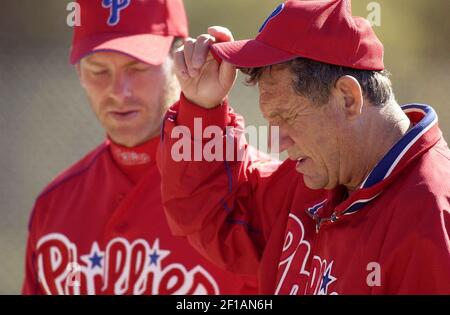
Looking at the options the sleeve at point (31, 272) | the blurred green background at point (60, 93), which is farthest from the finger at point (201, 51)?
the blurred green background at point (60, 93)

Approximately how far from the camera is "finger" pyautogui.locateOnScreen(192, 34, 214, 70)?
2.35 metres

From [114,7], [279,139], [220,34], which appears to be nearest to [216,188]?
[279,139]

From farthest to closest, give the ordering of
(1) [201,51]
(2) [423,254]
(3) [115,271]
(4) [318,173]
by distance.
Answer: (3) [115,271] → (1) [201,51] → (4) [318,173] → (2) [423,254]

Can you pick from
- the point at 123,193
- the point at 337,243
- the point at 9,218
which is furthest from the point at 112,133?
the point at 9,218

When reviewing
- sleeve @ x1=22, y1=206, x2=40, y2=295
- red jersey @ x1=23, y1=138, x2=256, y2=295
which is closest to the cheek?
red jersey @ x1=23, y1=138, x2=256, y2=295

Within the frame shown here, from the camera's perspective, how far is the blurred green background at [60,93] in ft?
18.7

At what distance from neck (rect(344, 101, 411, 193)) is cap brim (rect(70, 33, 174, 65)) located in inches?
46.4

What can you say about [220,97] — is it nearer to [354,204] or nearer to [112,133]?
[354,204]

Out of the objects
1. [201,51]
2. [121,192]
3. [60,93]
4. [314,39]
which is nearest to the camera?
[314,39]

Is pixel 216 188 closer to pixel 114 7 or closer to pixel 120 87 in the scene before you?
pixel 120 87

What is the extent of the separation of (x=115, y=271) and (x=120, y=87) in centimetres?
63

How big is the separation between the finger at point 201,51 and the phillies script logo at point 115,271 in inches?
36.2

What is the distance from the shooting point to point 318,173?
222 cm

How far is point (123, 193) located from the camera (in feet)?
10.7
